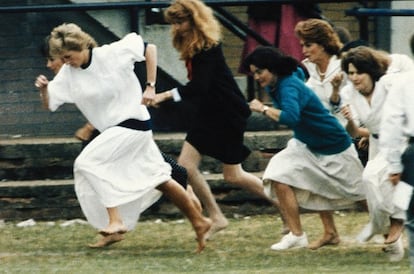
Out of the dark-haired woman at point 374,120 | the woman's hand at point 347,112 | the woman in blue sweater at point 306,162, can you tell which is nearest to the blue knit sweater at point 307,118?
the woman in blue sweater at point 306,162

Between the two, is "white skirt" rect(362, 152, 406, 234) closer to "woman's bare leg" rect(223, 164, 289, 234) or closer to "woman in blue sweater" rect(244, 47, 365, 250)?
"woman in blue sweater" rect(244, 47, 365, 250)

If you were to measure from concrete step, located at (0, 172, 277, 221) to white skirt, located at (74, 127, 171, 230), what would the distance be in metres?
1.66

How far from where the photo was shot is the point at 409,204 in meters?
9.90

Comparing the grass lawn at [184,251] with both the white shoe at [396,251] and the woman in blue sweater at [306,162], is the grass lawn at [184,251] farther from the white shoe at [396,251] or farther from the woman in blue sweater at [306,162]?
the woman in blue sweater at [306,162]

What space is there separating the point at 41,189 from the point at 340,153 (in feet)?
10.1

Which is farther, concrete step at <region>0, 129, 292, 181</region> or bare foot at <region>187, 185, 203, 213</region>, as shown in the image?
concrete step at <region>0, 129, 292, 181</region>

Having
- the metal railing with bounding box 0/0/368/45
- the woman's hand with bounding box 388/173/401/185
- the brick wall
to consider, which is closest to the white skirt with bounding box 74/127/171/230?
the metal railing with bounding box 0/0/368/45

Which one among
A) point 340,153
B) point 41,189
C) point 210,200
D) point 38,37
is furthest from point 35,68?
point 340,153

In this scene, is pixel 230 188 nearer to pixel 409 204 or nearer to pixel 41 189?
pixel 41 189

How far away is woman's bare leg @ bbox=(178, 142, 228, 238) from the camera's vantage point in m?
13.2

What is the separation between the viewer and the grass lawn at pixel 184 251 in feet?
38.9

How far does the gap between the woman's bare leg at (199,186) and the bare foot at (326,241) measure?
0.82m

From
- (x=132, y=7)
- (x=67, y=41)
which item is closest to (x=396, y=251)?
(x=67, y=41)

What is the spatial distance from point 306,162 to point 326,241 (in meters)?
0.63
